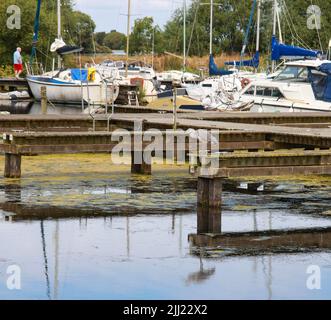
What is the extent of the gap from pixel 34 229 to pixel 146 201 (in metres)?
3.13

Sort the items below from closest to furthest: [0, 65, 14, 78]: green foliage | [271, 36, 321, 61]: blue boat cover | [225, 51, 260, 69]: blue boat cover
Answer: [271, 36, 321, 61]: blue boat cover, [225, 51, 260, 69]: blue boat cover, [0, 65, 14, 78]: green foliage

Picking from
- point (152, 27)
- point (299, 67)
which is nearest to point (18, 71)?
point (299, 67)

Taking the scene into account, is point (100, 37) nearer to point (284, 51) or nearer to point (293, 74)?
point (284, 51)

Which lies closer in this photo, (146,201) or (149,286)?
(149,286)

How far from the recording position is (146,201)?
2155cm

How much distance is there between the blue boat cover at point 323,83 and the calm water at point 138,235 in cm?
1251

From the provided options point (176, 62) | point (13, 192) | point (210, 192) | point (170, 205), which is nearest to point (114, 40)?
point (176, 62)

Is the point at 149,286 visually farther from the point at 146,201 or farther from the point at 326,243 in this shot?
the point at 146,201

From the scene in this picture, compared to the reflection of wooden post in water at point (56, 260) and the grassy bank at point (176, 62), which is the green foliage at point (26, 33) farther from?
the reflection of wooden post in water at point (56, 260)

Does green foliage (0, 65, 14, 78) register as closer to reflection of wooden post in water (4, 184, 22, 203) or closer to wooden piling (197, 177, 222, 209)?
reflection of wooden post in water (4, 184, 22, 203)

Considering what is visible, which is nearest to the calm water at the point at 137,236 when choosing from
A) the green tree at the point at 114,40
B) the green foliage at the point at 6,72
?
the green foliage at the point at 6,72

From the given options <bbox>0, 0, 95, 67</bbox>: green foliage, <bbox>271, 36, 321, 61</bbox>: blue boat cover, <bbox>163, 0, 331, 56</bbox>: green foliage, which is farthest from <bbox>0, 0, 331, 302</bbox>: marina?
<bbox>163, 0, 331, 56</bbox>: green foliage

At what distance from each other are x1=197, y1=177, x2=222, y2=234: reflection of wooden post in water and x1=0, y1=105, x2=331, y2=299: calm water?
0.24 meters

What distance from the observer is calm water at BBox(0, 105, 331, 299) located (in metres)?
15.5
